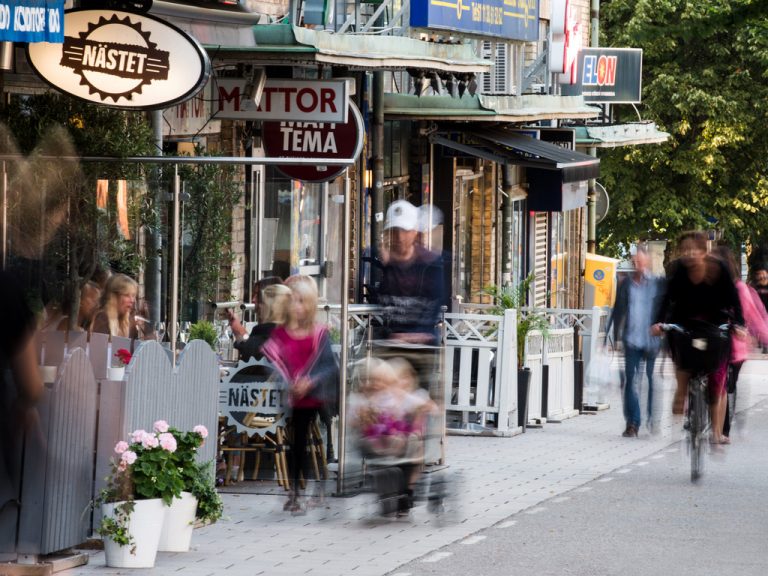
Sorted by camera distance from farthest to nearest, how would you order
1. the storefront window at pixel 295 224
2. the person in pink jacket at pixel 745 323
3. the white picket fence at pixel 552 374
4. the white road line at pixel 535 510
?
1. the white picket fence at pixel 552 374
2. the storefront window at pixel 295 224
3. the person in pink jacket at pixel 745 323
4. the white road line at pixel 535 510

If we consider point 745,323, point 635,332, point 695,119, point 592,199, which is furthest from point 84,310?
point 695,119

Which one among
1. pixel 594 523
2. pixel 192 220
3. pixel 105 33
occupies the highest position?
pixel 105 33

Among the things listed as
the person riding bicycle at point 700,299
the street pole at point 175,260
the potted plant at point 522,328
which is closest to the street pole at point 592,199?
the potted plant at point 522,328

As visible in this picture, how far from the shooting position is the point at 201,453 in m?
10.5

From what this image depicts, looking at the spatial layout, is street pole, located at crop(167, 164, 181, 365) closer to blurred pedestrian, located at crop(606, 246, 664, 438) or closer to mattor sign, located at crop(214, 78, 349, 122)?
mattor sign, located at crop(214, 78, 349, 122)

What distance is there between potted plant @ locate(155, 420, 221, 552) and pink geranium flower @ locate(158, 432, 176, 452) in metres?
0.10

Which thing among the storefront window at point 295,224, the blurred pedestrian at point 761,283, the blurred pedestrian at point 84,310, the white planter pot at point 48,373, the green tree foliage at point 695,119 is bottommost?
the white planter pot at point 48,373

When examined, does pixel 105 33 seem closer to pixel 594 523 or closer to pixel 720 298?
pixel 594 523

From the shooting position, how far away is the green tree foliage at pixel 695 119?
40.0 metres

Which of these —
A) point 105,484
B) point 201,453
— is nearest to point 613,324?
point 201,453

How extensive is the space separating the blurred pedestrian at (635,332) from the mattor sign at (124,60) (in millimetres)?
7343

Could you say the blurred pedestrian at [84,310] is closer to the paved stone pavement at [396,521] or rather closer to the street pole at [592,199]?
the paved stone pavement at [396,521]

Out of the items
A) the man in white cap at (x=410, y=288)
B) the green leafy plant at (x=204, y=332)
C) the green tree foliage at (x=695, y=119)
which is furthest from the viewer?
the green tree foliage at (x=695, y=119)

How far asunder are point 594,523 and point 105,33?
423 centimetres
